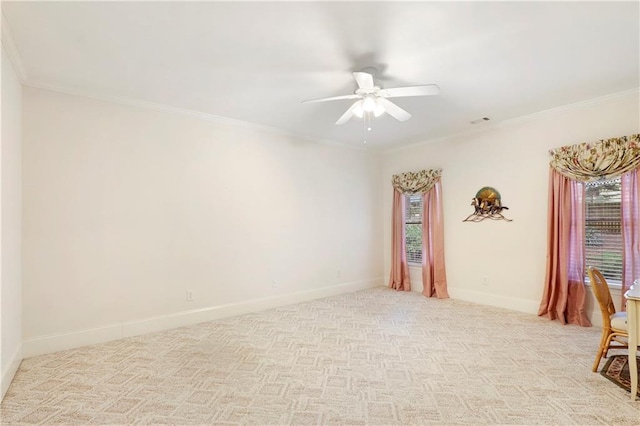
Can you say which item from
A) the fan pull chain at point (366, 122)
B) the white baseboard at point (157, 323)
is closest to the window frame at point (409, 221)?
the white baseboard at point (157, 323)

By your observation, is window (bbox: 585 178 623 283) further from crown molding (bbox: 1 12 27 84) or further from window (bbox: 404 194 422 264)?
crown molding (bbox: 1 12 27 84)

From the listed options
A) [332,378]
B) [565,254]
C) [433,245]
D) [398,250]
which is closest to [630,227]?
[565,254]

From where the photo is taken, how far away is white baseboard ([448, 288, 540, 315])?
4.32m

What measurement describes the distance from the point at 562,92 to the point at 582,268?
2139mm

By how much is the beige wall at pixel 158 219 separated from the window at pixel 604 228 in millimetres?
3538

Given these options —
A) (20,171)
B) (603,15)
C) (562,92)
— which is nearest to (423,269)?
(562,92)

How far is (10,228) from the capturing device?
2676mm

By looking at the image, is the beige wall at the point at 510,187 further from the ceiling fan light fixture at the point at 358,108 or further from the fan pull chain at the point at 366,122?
the ceiling fan light fixture at the point at 358,108

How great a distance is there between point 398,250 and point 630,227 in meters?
3.20

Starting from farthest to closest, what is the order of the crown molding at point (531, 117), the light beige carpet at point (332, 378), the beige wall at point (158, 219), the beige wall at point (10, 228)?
1. the crown molding at point (531, 117)
2. the beige wall at point (158, 219)
3. the beige wall at point (10, 228)
4. the light beige carpet at point (332, 378)

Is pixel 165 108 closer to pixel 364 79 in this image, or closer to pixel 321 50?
pixel 321 50

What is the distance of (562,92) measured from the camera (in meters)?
3.54

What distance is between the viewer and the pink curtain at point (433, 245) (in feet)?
17.4

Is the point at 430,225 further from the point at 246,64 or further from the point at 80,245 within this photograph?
the point at 80,245
